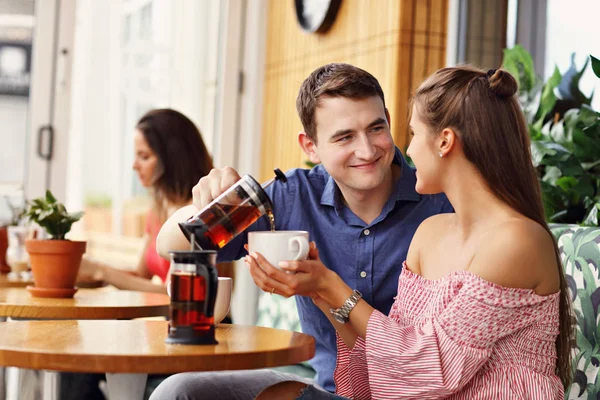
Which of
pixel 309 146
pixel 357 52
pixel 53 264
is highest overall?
pixel 357 52

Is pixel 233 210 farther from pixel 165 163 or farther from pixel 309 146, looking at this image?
pixel 165 163

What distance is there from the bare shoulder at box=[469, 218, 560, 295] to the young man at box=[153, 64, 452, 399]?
435 millimetres

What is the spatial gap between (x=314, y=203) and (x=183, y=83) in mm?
3047

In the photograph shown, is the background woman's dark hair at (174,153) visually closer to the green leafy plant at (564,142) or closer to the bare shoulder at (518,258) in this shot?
the green leafy plant at (564,142)

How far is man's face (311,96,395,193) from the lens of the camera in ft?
6.37

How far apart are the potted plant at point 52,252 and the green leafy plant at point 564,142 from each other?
1425 millimetres

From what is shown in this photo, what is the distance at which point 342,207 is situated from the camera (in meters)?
2.10

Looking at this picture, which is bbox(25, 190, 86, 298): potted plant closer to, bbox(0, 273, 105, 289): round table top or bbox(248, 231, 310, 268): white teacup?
bbox(0, 273, 105, 289): round table top

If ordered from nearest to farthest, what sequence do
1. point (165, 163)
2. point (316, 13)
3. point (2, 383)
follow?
point (2, 383), point (165, 163), point (316, 13)

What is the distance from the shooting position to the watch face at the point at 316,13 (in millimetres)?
4117

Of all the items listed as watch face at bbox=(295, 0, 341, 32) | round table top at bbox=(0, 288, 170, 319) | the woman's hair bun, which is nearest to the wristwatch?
the woman's hair bun

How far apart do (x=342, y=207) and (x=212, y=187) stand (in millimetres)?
405

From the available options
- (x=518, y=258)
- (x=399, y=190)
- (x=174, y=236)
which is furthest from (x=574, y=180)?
(x=174, y=236)

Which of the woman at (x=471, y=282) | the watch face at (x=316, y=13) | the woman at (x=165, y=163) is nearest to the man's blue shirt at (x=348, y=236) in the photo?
the woman at (x=471, y=282)
